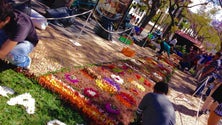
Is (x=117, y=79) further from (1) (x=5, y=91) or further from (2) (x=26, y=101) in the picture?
(1) (x=5, y=91)

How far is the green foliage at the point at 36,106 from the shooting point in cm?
420

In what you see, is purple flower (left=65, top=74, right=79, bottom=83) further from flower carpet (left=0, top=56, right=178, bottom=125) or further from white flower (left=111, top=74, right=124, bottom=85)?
white flower (left=111, top=74, right=124, bottom=85)

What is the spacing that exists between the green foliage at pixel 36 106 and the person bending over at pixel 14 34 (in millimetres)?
354

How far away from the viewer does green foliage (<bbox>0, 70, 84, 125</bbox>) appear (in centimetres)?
420

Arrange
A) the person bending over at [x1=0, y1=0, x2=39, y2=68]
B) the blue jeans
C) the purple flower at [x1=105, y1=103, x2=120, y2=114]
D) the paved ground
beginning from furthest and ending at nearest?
the paved ground, the purple flower at [x1=105, y1=103, x2=120, y2=114], the blue jeans, the person bending over at [x1=0, y1=0, x2=39, y2=68]

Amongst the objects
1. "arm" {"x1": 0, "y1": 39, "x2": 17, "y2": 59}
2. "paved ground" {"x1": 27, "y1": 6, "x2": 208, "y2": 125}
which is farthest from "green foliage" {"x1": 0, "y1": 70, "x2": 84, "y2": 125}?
"paved ground" {"x1": 27, "y1": 6, "x2": 208, "y2": 125}

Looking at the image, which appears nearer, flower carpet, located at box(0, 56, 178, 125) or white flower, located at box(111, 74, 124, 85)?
→ flower carpet, located at box(0, 56, 178, 125)

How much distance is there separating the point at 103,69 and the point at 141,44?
11080 millimetres

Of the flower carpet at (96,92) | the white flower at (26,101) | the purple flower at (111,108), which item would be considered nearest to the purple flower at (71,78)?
the flower carpet at (96,92)

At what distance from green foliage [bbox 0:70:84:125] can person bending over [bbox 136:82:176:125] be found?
1249mm

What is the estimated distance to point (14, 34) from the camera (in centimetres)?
439

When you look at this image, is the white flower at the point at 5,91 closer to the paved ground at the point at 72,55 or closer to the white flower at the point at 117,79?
the paved ground at the point at 72,55

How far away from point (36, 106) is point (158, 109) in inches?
78.6

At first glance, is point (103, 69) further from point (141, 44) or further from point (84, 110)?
point (141, 44)
